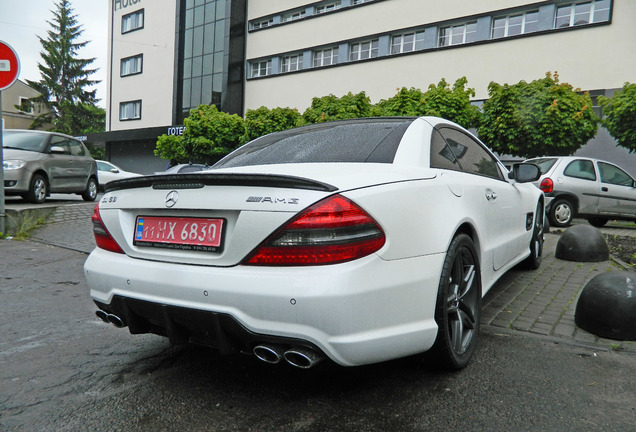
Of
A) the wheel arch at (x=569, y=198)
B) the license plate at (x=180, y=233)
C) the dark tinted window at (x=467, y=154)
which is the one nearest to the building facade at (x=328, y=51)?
the wheel arch at (x=569, y=198)

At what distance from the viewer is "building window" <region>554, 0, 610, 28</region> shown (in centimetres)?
1848

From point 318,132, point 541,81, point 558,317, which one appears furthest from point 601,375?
point 541,81

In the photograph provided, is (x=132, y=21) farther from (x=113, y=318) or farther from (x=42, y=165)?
(x=113, y=318)

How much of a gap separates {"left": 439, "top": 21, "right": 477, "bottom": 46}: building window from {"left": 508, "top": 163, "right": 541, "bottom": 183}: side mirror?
19891 mm

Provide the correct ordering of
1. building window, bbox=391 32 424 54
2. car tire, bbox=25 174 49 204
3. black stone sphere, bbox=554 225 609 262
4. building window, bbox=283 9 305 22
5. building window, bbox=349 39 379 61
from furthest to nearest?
building window, bbox=283 9 305 22
building window, bbox=349 39 379 61
building window, bbox=391 32 424 54
car tire, bbox=25 174 49 204
black stone sphere, bbox=554 225 609 262

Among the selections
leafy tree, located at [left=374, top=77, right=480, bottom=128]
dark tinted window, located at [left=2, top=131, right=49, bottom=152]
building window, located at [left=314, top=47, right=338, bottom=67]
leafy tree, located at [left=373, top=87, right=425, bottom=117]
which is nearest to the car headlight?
dark tinted window, located at [left=2, top=131, right=49, bottom=152]

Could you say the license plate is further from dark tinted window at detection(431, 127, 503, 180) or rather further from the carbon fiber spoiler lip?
dark tinted window at detection(431, 127, 503, 180)

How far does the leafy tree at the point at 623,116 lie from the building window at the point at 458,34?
822 cm

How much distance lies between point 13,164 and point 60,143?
1461 millimetres

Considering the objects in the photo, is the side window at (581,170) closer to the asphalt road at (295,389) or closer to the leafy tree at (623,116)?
the leafy tree at (623,116)

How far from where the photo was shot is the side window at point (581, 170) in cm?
1051

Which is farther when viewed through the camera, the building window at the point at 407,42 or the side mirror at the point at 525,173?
the building window at the point at 407,42

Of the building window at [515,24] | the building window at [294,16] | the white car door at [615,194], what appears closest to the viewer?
the white car door at [615,194]

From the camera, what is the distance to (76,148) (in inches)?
444
